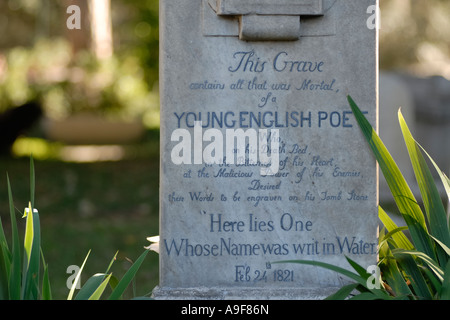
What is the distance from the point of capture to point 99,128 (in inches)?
520

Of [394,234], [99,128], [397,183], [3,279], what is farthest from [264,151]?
[99,128]

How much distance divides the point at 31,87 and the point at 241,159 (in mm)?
10767

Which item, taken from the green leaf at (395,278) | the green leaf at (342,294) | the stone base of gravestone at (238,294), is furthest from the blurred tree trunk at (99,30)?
the green leaf at (342,294)

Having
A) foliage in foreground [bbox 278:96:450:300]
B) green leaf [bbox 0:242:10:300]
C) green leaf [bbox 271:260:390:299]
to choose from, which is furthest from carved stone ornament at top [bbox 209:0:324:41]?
green leaf [bbox 0:242:10:300]

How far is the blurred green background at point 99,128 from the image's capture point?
656 centimetres

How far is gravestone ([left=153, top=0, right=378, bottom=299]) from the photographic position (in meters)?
3.39

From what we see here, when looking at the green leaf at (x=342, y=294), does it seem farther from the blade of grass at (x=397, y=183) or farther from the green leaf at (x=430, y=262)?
the blade of grass at (x=397, y=183)

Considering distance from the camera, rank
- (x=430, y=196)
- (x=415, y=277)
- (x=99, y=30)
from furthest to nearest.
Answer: (x=99, y=30) → (x=430, y=196) → (x=415, y=277)

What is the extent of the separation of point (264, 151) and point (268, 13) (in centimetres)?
66

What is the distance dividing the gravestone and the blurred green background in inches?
65.8

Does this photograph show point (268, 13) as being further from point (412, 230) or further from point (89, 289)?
point (89, 289)

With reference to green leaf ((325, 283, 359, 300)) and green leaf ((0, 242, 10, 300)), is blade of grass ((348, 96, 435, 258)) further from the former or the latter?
green leaf ((0, 242, 10, 300))

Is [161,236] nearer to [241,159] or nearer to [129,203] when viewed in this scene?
[241,159]
